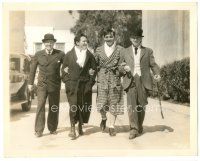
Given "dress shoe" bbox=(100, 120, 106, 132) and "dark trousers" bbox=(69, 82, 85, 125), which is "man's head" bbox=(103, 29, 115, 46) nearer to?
"dark trousers" bbox=(69, 82, 85, 125)

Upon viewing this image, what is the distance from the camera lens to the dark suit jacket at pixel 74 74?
7211 mm

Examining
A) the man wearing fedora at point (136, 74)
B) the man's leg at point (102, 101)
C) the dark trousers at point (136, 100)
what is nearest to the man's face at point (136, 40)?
the man wearing fedora at point (136, 74)

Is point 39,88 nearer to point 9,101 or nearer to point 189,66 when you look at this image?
Result: point 9,101

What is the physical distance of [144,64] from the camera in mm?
7316

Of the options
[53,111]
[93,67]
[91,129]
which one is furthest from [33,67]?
[91,129]

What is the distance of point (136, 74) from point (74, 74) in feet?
3.35

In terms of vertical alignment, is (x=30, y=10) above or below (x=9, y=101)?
above

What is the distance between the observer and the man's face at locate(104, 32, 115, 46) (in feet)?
23.8

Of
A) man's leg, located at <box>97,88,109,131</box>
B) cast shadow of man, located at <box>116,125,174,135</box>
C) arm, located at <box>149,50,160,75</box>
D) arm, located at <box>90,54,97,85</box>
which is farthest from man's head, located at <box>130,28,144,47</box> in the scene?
cast shadow of man, located at <box>116,125,174,135</box>

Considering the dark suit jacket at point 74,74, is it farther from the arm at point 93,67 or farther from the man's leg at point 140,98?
the man's leg at point 140,98

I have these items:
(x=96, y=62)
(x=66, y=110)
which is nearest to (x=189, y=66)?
(x=96, y=62)

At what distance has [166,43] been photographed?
7957 mm

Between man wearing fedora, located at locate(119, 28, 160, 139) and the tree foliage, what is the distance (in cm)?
21

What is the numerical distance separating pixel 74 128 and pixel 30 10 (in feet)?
6.98
